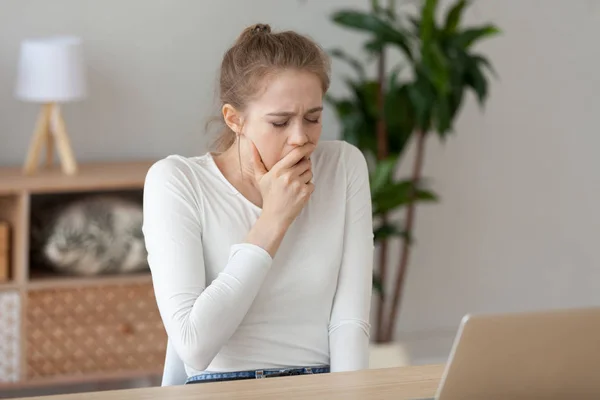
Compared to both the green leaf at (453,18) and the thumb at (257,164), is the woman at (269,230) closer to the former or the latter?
the thumb at (257,164)

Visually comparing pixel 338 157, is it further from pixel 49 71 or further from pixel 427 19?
pixel 49 71

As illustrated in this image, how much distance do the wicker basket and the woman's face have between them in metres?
1.41

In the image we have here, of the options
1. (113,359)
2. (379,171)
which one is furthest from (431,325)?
(113,359)

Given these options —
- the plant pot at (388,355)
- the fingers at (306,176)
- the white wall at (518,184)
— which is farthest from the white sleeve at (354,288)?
the white wall at (518,184)

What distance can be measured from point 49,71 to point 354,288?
1.59 metres

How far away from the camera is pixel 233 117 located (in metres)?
1.79

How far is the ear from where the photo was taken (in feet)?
5.83

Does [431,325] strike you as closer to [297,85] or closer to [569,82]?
[569,82]

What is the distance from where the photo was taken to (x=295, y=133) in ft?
5.60

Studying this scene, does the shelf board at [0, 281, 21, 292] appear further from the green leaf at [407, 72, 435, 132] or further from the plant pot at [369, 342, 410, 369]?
the green leaf at [407, 72, 435, 132]

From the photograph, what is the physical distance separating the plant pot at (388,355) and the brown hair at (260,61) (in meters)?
1.72

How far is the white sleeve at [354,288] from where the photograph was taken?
1.72 meters

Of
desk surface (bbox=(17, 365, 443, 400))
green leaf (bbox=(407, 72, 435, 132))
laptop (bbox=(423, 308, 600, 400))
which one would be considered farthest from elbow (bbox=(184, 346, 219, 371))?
green leaf (bbox=(407, 72, 435, 132))

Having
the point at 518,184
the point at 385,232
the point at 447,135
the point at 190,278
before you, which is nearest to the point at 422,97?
the point at 385,232
